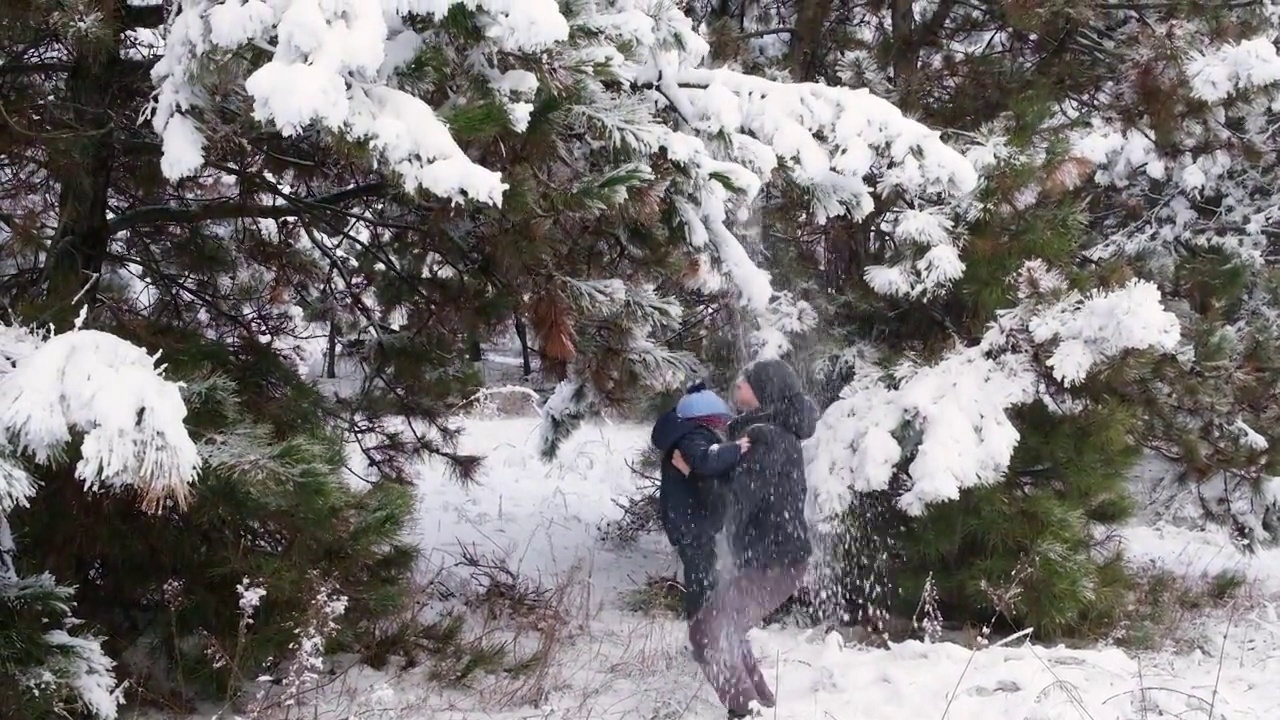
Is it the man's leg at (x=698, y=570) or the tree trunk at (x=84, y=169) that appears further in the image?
the man's leg at (x=698, y=570)

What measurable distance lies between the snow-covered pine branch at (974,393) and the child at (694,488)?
1.03 metres

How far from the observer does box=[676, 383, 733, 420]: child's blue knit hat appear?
13.6ft

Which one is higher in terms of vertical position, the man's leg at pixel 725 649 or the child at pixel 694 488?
the child at pixel 694 488

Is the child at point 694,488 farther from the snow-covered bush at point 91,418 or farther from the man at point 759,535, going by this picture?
the snow-covered bush at point 91,418

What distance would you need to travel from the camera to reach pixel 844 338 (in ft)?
18.2

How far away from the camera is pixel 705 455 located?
4.03 meters

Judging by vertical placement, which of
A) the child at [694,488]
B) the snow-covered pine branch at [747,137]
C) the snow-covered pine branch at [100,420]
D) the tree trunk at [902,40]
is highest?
the tree trunk at [902,40]

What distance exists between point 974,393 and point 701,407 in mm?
1525

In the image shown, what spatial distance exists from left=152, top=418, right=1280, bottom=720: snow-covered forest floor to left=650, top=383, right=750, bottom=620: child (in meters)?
0.50

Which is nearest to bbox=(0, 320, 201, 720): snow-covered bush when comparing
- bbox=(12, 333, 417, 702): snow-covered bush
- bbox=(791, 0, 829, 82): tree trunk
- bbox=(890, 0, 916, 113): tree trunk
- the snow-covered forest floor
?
bbox=(12, 333, 417, 702): snow-covered bush

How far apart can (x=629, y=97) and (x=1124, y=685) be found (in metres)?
3.23

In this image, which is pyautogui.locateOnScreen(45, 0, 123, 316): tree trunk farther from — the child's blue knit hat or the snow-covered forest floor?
the child's blue knit hat

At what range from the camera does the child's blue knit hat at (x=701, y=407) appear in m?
4.14

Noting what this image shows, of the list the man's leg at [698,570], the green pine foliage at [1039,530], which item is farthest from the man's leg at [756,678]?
the green pine foliage at [1039,530]
